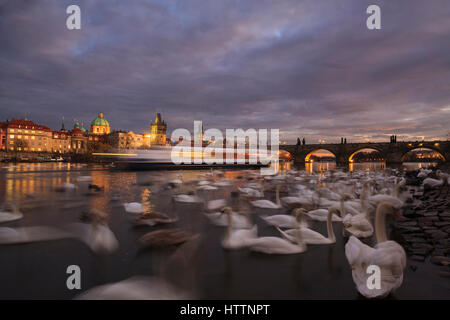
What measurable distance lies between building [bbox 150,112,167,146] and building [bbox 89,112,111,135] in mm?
24186

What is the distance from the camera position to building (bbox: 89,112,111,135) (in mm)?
118125

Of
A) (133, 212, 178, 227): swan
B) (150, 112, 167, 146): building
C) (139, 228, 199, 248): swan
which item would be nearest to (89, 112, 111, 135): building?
(150, 112, 167, 146): building

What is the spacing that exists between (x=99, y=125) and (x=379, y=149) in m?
123

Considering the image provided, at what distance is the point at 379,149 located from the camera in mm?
69812

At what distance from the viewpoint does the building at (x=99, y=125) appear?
388ft

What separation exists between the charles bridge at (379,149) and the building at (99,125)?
94.3 metres

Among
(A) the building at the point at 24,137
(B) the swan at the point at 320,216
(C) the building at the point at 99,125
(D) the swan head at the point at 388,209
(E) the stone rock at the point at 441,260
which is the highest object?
(C) the building at the point at 99,125

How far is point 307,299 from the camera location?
313 centimetres

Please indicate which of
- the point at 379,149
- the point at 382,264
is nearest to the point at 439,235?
the point at 382,264

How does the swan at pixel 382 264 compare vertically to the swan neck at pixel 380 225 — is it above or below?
below

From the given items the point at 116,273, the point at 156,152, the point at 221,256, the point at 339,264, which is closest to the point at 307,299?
the point at 339,264

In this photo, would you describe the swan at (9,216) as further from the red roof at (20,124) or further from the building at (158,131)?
the building at (158,131)

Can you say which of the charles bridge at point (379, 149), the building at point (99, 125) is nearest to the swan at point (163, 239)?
the charles bridge at point (379, 149)
